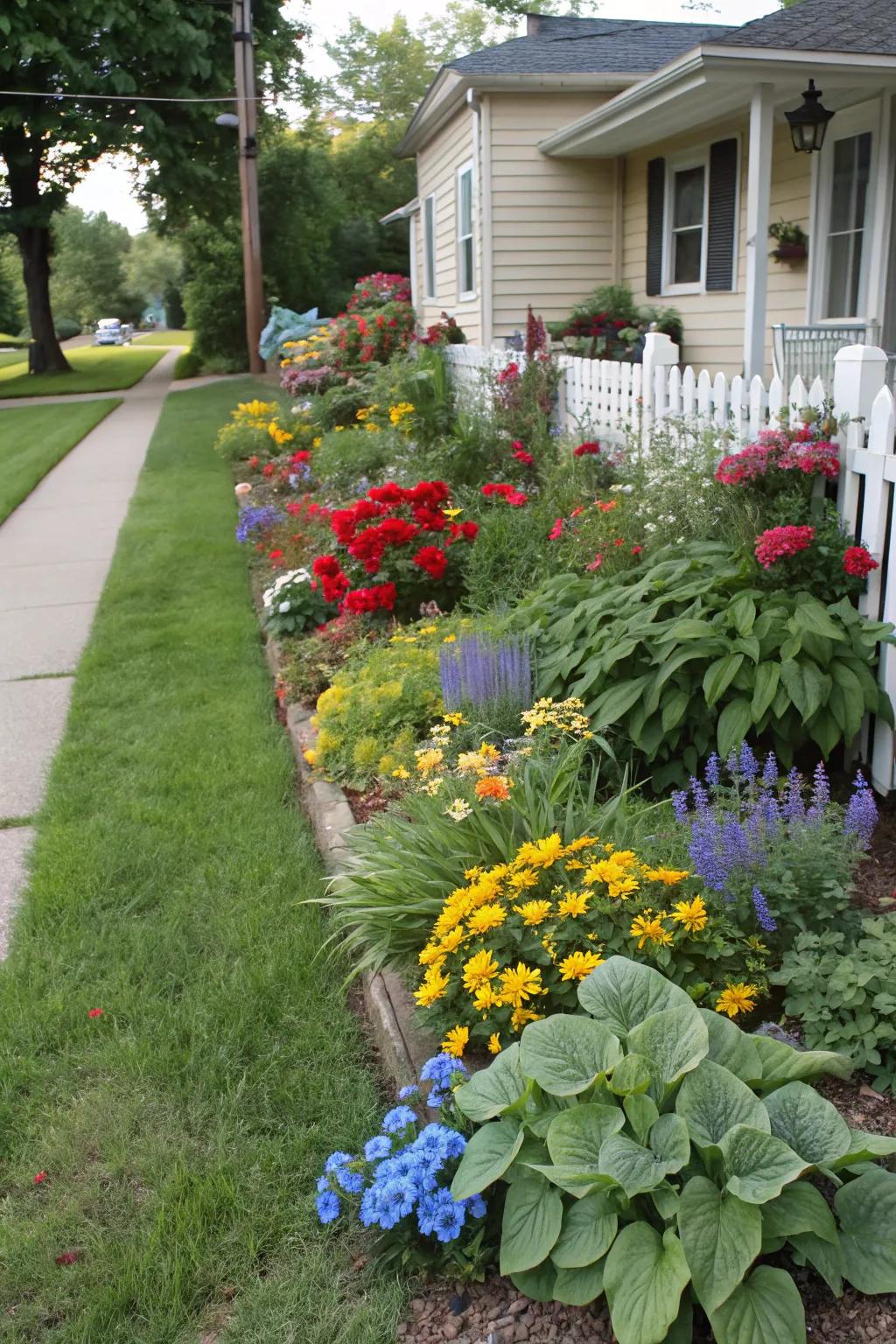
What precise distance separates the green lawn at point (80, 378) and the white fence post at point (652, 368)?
18902 mm

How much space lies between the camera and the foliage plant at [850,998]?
2.28 meters

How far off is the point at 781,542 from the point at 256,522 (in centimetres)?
480

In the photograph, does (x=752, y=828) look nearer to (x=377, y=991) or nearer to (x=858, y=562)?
(x=377, y=991)

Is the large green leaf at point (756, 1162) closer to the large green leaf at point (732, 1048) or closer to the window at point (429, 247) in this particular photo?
the large green leaf at point (732, 1048)

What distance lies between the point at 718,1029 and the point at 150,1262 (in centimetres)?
113

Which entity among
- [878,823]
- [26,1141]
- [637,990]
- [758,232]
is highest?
[758,232]

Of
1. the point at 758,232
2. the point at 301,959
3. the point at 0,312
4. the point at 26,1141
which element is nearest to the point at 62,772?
the point at 301,959

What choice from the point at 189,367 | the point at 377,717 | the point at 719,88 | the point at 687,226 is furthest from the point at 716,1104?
the point at 189,367

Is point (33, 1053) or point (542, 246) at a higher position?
point (542, 246)

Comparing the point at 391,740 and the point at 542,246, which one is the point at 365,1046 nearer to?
the point at 391,740

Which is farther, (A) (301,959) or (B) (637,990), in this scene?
(A) (301,959)

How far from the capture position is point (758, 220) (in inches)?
309

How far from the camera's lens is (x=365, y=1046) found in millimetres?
2787

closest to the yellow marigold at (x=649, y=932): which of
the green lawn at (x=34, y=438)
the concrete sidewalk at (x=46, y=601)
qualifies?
the concrete sidewalk at (x=46, y=601)
